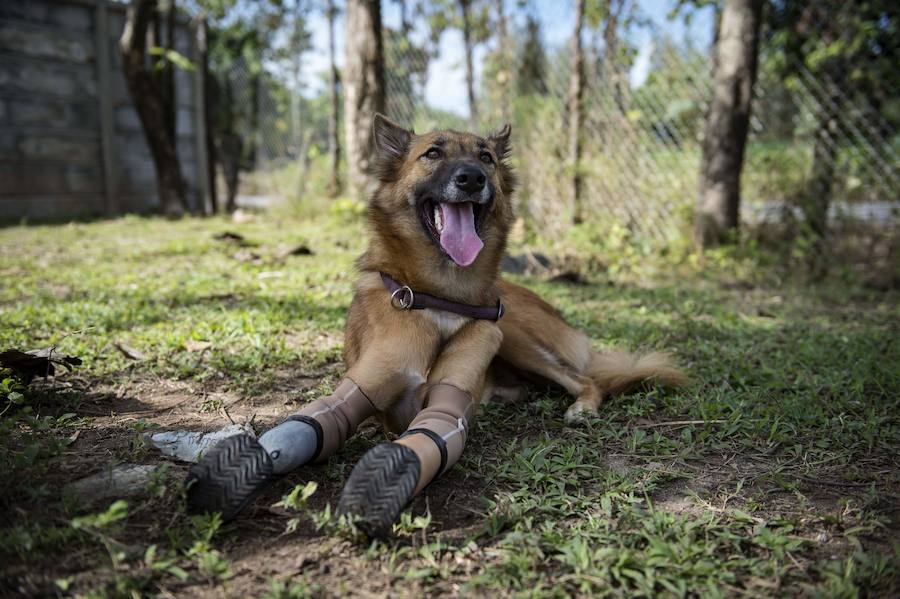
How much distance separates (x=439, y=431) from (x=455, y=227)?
96 centimetres

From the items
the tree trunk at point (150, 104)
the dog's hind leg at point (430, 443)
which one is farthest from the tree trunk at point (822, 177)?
the tree trunk at point (150, 104)

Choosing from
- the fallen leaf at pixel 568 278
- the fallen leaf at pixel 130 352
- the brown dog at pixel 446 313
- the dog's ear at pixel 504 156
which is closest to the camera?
the brown dog at pixel 446 313

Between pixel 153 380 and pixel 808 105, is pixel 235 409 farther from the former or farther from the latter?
pixel 808 105

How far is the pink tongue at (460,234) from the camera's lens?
2615mm

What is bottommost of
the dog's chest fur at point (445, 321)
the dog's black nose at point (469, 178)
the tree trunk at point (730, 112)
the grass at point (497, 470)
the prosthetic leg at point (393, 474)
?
the grass at point (497, 470)

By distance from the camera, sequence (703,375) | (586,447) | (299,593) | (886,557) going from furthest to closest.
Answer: (703,375)
(586,447)
(886,557)
(299,593)

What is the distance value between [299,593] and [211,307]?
3.30 metres

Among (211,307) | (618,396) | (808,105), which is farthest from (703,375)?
(808,105)

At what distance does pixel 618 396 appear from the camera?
10.3 ft

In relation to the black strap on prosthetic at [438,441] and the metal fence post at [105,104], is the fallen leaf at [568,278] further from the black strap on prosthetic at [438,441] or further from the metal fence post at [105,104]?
the metal fence post at [105,104]

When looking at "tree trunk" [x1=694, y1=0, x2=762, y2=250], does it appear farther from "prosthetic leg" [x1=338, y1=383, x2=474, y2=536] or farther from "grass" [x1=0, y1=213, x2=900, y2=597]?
"prosthetic leg" [x1=338, y1=383, x2=474, y2=536]

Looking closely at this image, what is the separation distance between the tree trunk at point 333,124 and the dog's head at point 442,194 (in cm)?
782

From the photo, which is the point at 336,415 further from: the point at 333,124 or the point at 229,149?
the point at 229,149

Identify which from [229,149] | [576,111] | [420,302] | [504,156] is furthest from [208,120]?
[420,302]
